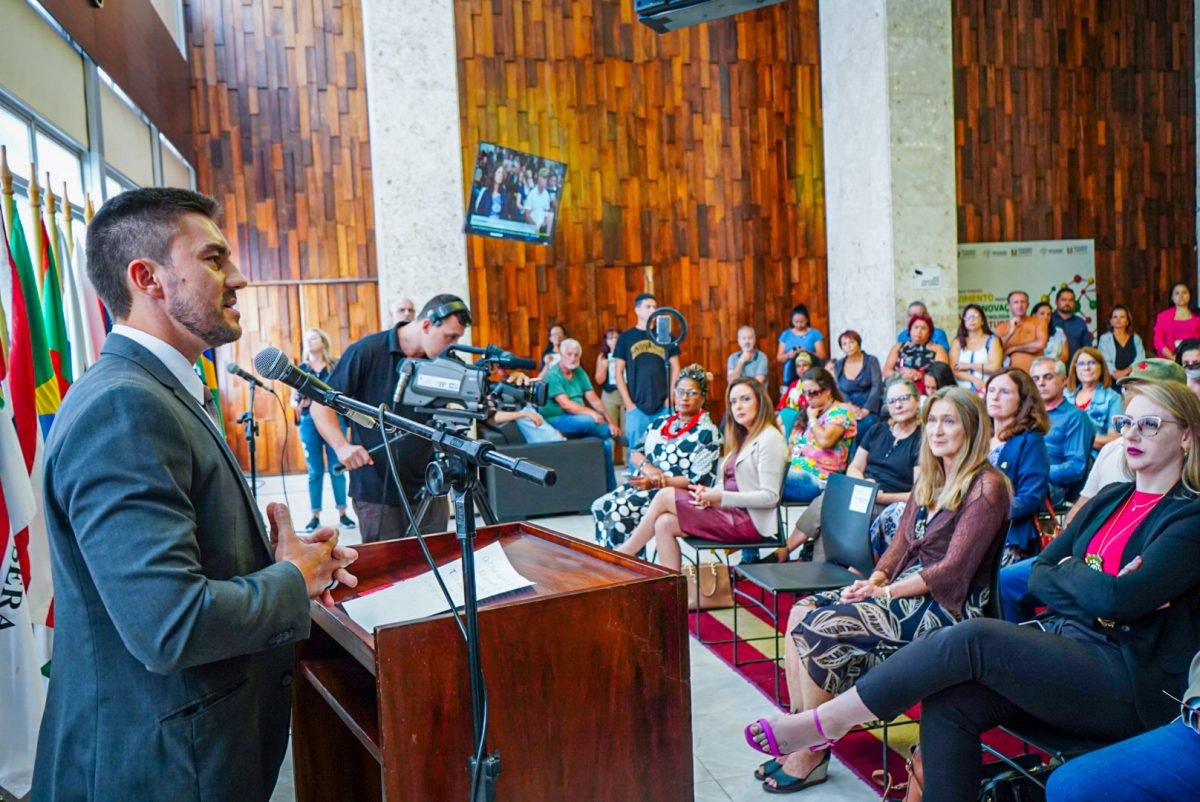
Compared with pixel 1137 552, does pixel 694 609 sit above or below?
below

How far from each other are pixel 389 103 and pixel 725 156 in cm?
407

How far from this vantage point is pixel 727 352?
1086 cm

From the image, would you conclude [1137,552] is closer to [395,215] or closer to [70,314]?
[70,314]

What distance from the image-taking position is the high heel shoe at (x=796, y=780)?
293cm

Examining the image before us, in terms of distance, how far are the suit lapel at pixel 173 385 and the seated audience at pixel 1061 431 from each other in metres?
4.58

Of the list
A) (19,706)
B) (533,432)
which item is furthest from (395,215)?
(19,706)

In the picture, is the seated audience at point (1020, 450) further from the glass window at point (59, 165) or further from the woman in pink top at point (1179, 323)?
the woman in pink top at point (1179, 323)

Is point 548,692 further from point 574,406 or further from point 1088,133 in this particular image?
point 1088,133

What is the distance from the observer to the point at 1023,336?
30.5 ft

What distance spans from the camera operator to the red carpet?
1.33m

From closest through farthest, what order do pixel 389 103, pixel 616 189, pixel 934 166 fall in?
pixel 389 103 → pixel 934 166 → pixel 616 189

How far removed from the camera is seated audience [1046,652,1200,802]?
1.91 metres

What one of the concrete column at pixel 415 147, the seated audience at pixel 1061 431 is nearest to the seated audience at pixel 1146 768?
the seated audience at pixel 1061 431

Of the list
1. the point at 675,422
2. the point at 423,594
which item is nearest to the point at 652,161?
the point at 675,422
